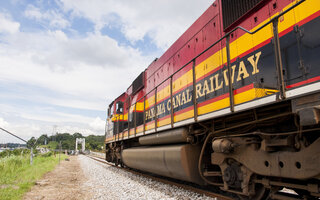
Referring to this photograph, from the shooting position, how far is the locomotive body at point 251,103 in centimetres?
268

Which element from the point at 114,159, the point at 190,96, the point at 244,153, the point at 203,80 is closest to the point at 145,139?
the point at 190,96

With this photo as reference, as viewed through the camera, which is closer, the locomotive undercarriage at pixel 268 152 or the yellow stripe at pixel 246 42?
the locomotive undercarriage at pixel 268 152

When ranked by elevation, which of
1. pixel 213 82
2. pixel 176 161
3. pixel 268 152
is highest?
pixel 213 82

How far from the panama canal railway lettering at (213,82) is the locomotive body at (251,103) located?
0.06 feet

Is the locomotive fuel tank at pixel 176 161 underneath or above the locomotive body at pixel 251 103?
underneath

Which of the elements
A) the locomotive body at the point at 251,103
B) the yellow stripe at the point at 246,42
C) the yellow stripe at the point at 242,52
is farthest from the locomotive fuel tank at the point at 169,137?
the yellow stripe at the point at 246,42

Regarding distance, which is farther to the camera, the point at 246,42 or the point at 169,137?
the point at 169,137

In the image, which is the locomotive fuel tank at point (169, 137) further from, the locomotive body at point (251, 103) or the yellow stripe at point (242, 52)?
the yellow stripe at point (242, 52)

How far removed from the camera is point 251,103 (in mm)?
3107

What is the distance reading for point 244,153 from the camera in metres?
3.38

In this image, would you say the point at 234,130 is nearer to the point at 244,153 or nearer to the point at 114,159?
the point at 244,153

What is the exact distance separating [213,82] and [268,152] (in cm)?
175

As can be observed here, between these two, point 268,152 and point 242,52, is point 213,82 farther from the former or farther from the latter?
point 268,152

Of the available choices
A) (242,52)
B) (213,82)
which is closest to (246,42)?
(242,52)
